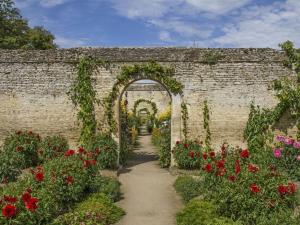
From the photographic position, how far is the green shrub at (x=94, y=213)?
24.1 feet

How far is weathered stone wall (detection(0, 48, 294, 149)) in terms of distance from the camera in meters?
13.7

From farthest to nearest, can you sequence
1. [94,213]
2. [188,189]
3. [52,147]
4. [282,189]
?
[52,147] → [188,189] → [94,213] → [282,189]

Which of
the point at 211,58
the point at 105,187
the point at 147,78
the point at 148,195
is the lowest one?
the point at 148,195

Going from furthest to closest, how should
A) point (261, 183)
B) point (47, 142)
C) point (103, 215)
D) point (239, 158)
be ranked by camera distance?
point (47, 142)
point (239, 158)
point (103, 215)
point (261, 183)

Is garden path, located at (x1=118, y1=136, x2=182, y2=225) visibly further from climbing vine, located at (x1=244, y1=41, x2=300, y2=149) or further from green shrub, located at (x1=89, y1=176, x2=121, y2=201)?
climbing vine, located at (x1=244, y1=41, x2=300, y2=149)

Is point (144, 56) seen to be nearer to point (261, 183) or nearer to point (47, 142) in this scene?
point (47, 142)

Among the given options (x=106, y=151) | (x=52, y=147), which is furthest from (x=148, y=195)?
(x=52, y=147)

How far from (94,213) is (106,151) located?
4.95m

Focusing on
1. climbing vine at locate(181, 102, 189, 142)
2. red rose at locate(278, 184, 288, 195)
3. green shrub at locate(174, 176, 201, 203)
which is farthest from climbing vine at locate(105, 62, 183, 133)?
red rose at locate(278, 184, 288, 195)

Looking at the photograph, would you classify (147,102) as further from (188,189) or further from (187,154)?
(188,189)

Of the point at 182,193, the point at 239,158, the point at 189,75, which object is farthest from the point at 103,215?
the point at 189,75

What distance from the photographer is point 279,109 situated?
13594 millimetres

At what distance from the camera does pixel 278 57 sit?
13797mm

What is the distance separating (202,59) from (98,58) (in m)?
3.53
